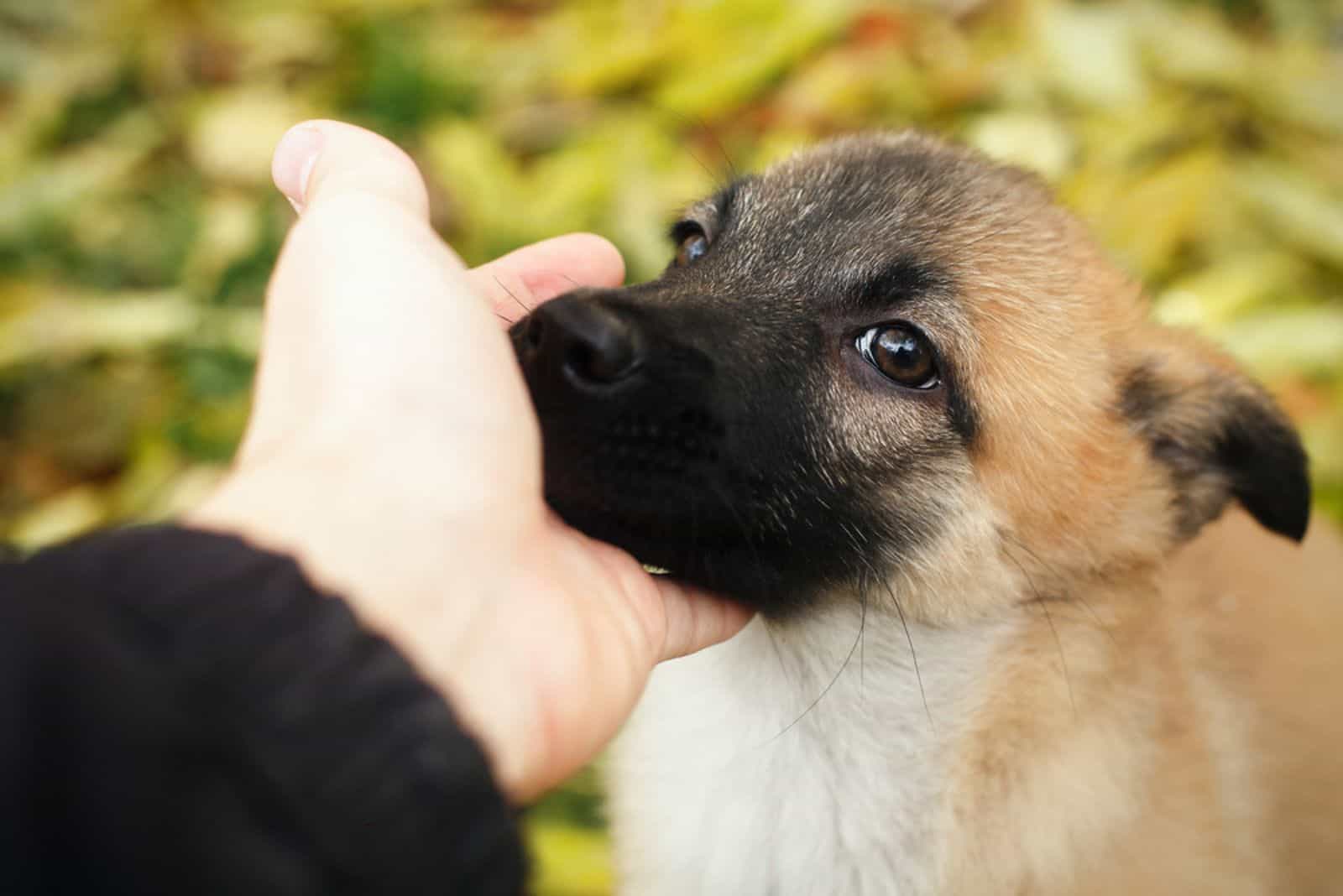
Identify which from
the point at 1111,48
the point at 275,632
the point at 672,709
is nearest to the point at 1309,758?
the point at 672,709

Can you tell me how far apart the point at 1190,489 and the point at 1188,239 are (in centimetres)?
277

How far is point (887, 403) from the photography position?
204 centimetres

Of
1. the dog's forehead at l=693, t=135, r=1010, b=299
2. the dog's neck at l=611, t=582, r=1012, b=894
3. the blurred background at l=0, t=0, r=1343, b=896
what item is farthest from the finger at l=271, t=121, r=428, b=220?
the blurred background at l=0, t=0, r=1343, b=896

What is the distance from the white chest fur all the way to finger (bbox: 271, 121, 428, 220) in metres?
1.09

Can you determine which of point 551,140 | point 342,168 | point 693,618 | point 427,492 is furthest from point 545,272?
point 551,140

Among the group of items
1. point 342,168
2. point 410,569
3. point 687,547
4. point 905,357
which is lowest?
point 687,547

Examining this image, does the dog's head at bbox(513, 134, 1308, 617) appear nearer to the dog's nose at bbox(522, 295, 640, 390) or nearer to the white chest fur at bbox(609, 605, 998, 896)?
the dog's nose at bbox(522, 295, 640, 390)

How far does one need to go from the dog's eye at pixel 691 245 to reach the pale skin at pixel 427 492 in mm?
877

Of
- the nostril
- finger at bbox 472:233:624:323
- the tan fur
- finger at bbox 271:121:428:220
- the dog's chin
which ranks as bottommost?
the tan fur

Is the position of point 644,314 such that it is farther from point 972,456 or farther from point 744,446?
point 972,456

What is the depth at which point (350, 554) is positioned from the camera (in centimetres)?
132

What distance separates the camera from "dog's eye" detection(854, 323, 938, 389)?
2.06 m

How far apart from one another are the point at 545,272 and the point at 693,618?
84 centimetres

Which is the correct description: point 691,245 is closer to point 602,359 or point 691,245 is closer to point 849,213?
point 849,213
